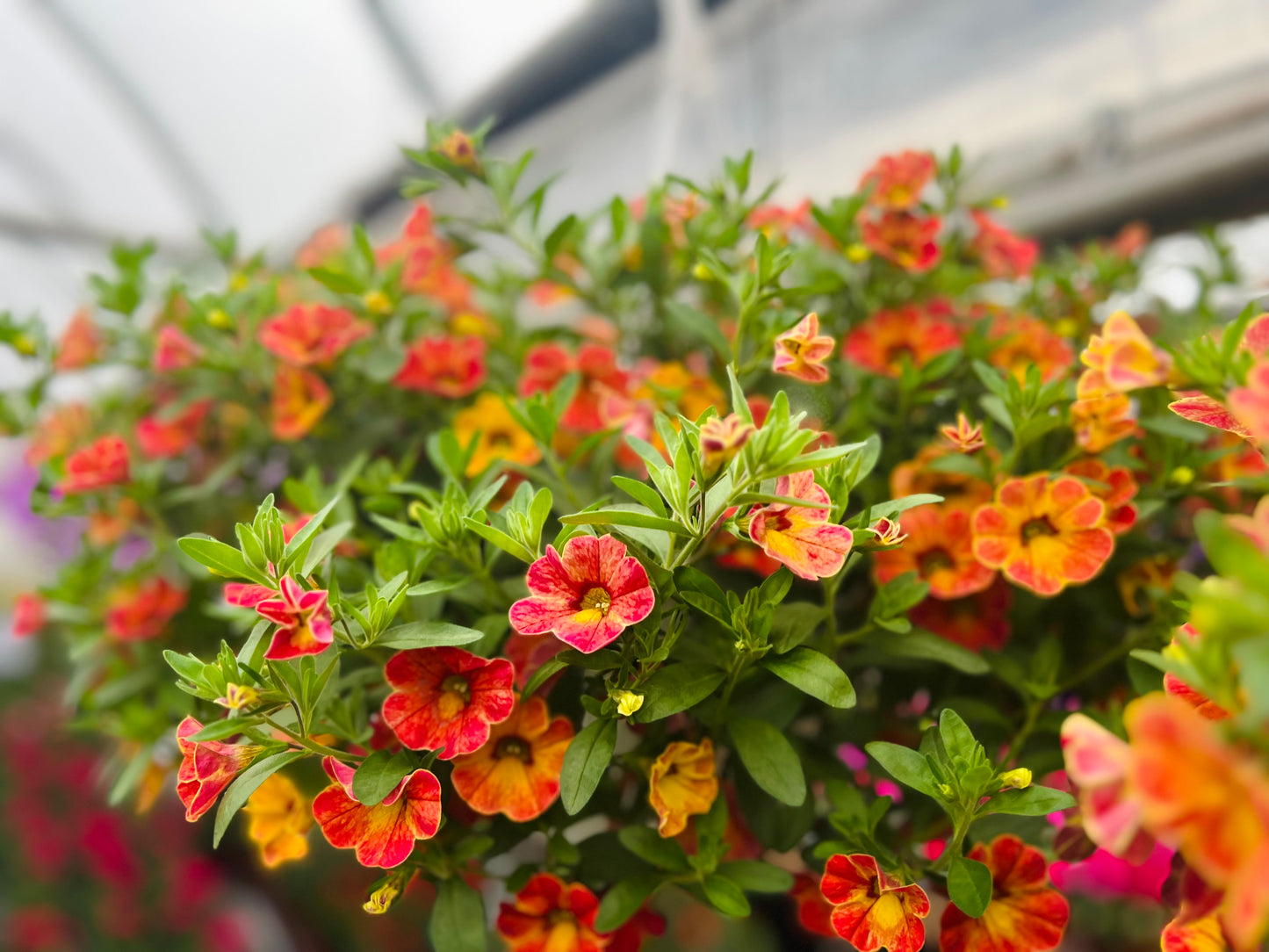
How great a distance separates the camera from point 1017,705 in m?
0.56

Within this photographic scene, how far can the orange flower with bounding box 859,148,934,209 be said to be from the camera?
0.62 m

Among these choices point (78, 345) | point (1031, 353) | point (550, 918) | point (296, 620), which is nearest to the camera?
point (296, 620)

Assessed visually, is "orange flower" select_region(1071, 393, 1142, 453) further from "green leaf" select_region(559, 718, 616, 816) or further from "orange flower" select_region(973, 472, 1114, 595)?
"green leaf" select_region(559, 718, 616, 816)

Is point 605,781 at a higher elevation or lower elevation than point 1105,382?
lower

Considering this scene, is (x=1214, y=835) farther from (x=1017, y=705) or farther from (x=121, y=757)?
(x=121, y=757)

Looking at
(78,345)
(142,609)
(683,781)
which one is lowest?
(683,781)

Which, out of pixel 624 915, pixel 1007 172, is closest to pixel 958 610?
pixel 624 915

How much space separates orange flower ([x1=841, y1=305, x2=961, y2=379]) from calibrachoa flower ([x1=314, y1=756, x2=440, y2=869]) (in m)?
0.42

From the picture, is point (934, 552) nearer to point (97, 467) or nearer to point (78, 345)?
point (97, 467)

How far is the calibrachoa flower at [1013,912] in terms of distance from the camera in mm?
404

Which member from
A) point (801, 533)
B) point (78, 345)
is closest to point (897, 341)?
point (801, 533)

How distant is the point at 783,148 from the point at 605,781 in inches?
46.0

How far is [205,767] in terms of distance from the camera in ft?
1.22

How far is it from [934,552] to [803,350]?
19 centimetres
